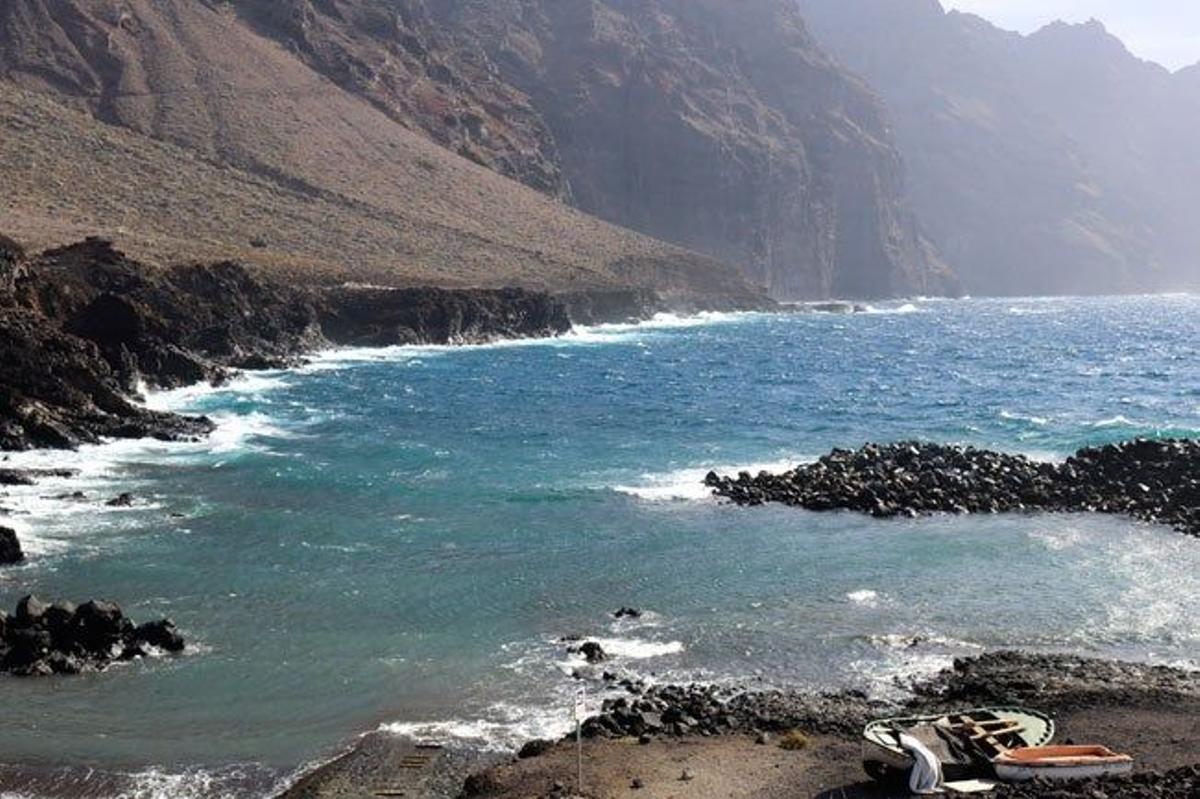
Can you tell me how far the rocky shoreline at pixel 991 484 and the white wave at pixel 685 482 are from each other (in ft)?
2.93

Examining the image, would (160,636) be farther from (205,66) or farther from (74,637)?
(205,66)

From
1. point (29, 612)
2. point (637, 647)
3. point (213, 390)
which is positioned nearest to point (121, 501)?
point (29, 612)

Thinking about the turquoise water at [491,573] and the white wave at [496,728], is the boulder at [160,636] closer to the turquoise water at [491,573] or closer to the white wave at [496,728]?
the turquoise water at [491,573]

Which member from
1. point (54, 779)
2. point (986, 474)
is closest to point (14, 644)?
point (54, 779)

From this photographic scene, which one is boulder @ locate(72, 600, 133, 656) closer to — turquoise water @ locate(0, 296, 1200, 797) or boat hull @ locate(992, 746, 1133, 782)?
turquoise water @ locate(0, 296, 1200, 797)

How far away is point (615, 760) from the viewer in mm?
21312

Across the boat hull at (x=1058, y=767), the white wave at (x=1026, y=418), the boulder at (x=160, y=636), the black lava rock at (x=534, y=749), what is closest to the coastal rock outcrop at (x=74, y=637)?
the boulder at (x=160, y=636)

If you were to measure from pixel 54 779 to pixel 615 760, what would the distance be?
10308 millimetres

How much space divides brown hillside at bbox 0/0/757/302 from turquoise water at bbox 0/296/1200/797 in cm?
5091

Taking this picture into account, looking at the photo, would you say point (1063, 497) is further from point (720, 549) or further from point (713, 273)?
point (713, 273)

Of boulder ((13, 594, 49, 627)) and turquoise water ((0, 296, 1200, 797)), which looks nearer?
turquoise water ((0, 296, 1200, 797))

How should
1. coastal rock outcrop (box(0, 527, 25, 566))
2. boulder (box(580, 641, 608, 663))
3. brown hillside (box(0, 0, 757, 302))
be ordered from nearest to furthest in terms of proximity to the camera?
boulder (box(580, 641, 608, 663))
coastal rock outcrop (box(0, 527, 25, 566))
brown hillside (box(0, 0, 757, 302))

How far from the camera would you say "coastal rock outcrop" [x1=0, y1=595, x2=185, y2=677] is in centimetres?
2542

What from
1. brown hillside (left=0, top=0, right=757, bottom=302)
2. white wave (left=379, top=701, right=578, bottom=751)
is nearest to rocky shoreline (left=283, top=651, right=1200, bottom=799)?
white wave (left=379, top=701, right=578, bottom=751)
